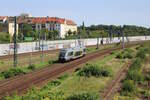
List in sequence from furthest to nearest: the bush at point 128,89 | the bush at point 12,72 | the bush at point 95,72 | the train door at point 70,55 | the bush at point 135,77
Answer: the train door at point 70,55 < the bush at point 12,72 < the bush at point 95,72 < the bush at point 135,77 < the bush at point 128,89

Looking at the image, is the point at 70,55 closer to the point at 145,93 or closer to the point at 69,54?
the point at 69,54

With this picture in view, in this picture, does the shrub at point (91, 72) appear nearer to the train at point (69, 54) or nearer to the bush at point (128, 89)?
the bush at point (128, 89)

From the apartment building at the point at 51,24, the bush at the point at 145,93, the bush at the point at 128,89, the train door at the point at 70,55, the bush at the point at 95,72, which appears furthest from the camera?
the apartment building at the point at 51,24

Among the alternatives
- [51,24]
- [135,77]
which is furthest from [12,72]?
[51,24]

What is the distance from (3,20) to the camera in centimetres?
15638

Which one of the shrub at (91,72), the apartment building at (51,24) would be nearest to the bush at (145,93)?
the shrub at (91,72)

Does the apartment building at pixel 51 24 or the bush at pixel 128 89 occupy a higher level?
the apartment building at pixel 51 24

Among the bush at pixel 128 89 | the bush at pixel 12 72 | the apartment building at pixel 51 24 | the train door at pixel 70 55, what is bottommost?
the bush at pixel 12 72

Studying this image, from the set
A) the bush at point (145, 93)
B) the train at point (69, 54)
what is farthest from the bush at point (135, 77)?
the train at point (69, 54)

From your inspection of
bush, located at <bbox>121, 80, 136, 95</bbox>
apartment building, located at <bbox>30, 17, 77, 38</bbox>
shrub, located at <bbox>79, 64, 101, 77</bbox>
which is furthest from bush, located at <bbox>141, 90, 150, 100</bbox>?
apartment building, located at <bbox>30, 17, 77, 38</bbox>

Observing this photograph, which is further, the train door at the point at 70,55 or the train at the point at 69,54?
the train door at the point at 70,55

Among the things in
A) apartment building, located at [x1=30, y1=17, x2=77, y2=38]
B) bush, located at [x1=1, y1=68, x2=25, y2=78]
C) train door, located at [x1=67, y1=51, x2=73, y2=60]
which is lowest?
bush, located at [x1=1, y1=68, x2=25, y2=78]

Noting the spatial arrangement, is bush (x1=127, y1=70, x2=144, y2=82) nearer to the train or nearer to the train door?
the train

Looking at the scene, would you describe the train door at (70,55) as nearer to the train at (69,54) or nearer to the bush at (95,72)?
the train at (69,54)
